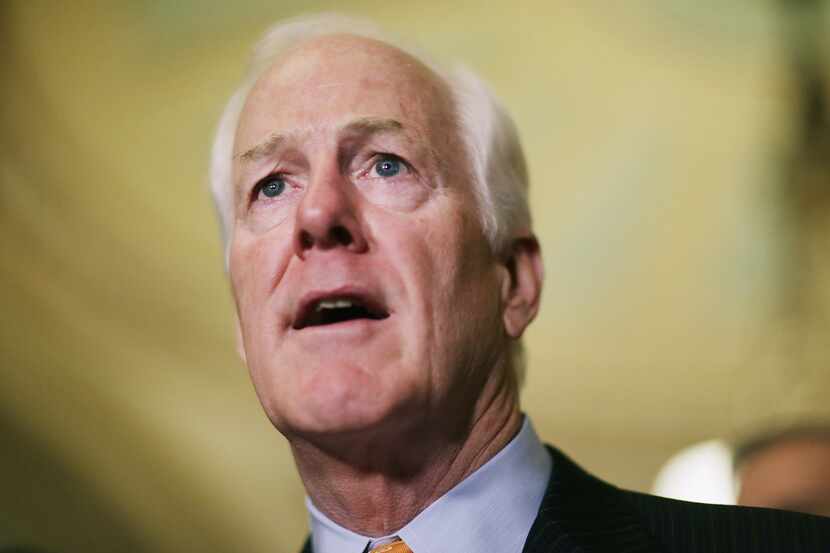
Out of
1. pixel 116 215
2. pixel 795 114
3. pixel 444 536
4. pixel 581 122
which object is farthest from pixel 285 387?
pixel 795 114

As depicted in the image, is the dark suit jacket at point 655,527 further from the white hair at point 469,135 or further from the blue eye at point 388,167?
the blue eye at point 388,167

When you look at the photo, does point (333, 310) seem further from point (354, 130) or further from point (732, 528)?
point (732, 528)

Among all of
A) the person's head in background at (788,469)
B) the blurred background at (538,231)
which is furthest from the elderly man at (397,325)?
the blurred background at (538,231)

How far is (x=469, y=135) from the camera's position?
158 cm

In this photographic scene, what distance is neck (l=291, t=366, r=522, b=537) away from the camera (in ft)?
4.63

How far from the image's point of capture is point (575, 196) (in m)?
2.81

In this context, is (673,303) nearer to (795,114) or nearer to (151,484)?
(795,114)

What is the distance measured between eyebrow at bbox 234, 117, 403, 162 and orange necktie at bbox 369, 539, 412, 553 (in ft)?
1.90

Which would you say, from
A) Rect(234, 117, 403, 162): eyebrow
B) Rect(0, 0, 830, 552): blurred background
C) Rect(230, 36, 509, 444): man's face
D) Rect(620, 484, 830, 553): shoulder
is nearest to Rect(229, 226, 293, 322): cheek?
Rect(230, 36, 509, 444): man's face

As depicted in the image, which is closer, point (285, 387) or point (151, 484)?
point (285, 387)

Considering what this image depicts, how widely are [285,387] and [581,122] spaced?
1.68 metres

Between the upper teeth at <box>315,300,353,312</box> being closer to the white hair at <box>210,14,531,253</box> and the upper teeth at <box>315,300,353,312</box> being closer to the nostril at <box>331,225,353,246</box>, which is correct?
the nostril at <box>331,225,353,246</box>

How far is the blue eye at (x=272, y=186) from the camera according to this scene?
151cm

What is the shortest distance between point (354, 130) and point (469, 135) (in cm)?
22
